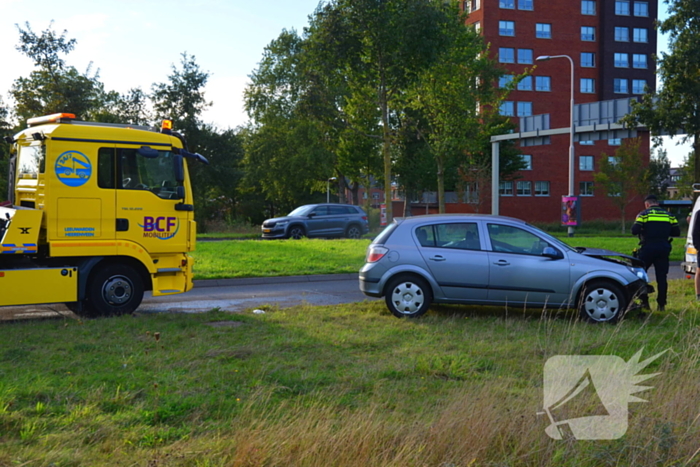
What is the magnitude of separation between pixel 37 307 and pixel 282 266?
6.99 meters

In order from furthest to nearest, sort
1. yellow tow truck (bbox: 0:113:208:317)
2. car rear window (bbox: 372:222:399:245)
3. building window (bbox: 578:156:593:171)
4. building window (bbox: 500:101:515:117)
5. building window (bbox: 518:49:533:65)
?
building window (bbox: 578:156:593:171) < building window (bbox: 518:49:533:65) < building window (bbox: 500:101:515:117) < car rear window (bbox: 372:222:399:245) < yellow tow truck (bbox: 0:113:208:317)

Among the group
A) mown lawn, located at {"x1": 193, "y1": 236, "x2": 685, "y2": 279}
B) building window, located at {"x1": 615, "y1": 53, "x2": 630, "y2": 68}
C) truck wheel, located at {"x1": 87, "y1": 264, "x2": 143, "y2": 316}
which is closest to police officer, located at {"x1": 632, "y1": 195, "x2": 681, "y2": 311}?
truck wheel, located at {"x1": 87, "y1": 264, "x2": 143, "y2": 316}

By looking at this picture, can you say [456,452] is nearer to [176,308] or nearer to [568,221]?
[176,308]

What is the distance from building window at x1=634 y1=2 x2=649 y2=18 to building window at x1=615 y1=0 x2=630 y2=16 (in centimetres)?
99

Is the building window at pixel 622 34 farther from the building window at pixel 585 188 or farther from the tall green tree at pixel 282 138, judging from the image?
the tall green tree at pixel 282 138

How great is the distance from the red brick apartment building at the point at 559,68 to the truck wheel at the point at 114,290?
51.1 m

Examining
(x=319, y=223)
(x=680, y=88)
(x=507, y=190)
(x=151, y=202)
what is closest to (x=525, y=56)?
(x=507, y=190)

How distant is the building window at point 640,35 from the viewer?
67.8m

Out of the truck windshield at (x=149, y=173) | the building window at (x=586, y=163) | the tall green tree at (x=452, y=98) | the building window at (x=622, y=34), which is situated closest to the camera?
the truck windshield at (x=149, y=173)

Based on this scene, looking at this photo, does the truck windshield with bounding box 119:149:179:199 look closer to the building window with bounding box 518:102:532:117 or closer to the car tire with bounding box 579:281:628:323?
the car tire with bounding box 579:281:628:323

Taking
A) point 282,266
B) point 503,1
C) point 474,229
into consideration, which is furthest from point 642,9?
point 474,229

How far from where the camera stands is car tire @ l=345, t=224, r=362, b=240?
31.3m

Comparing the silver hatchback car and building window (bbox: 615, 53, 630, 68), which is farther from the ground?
building window (bbox: 615, 53, 630, 68)

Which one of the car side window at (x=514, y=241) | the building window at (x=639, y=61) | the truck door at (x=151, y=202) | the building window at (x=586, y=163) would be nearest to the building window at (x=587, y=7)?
the building window at (x=639, y=61)
